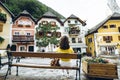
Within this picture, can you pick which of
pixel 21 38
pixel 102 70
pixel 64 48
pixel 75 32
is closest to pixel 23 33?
pixel 21 38

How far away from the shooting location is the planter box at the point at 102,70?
5352 millimetres

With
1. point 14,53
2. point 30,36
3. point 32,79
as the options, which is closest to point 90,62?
point 32,79

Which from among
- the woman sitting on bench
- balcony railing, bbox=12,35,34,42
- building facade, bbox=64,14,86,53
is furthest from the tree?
the woman sitting on bench

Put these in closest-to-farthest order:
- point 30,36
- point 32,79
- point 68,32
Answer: point 32,79, point 30,36, point 68,32

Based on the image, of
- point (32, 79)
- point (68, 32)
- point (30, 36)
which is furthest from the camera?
point (68, 32)

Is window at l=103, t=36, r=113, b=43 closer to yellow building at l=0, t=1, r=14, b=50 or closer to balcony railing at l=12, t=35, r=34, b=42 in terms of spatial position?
balcony railing at l=12, t=35, r=34, b=42

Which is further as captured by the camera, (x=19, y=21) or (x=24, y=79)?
(x=19, y=21)

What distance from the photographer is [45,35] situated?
34.4 metres

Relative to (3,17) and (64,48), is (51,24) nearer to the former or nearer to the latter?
(3,17)

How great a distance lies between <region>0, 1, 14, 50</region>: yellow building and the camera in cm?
3278

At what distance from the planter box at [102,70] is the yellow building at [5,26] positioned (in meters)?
29.5

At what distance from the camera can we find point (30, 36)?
3603cm

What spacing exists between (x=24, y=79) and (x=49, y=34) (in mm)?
31886

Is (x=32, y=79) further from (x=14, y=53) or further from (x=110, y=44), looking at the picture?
(x=110, y=44)
